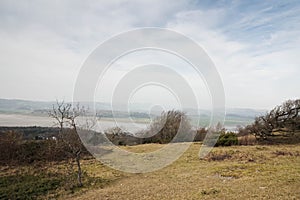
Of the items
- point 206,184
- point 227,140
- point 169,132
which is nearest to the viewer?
point 206,184

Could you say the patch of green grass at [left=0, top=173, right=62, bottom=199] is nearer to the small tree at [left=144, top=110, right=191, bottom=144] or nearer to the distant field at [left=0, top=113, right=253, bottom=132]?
the distant field at [left=0, top=113, right=253, bottom=132]

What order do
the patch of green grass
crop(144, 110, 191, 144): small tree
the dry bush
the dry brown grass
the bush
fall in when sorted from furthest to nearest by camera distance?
1. crop(144, 110, 191, 144): small tree
2. the dry bush
3. the bush
4. the patch of green grass
5. the dry brown grass

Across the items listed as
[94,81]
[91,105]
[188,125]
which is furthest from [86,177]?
[188,125]

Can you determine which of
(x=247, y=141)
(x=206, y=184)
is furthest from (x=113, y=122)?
(x=247, y=141)

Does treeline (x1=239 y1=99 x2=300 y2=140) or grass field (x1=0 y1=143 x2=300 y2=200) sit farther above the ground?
treeline (x1=239 y1=99 x2=300 y2=140)

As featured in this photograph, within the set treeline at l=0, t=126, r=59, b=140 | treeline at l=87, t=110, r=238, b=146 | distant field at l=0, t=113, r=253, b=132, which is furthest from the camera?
treeline at l=87, t=110, r=238, b=146

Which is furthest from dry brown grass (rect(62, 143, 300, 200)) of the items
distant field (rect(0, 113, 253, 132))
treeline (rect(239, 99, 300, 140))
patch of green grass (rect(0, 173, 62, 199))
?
treeline (rect(239, 99, 300, 140))

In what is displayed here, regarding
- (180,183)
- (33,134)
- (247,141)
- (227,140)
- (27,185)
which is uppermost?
(227,140)

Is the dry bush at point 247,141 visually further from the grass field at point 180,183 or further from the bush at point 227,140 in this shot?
the grass field at point 180,183

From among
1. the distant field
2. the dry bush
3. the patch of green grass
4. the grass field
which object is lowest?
the patch of green grass

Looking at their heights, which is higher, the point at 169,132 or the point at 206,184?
the point at 169,132

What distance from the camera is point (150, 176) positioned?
16.9 meters

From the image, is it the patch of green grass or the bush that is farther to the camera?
the bush

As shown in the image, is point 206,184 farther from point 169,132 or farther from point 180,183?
point 169,132
